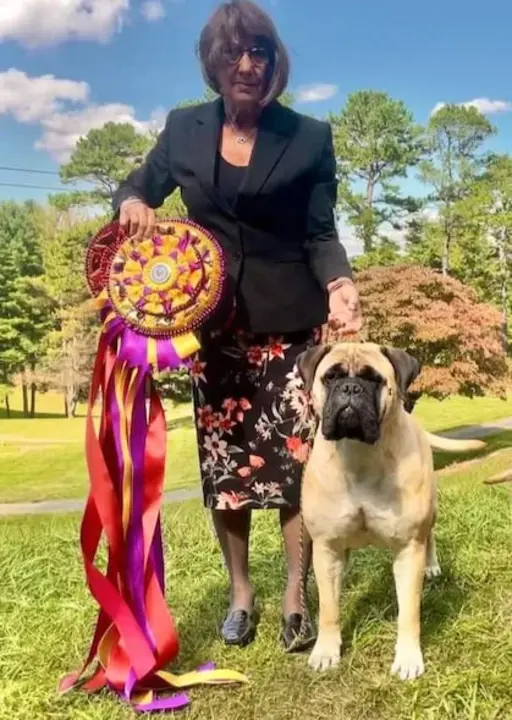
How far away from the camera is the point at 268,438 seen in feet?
7.70

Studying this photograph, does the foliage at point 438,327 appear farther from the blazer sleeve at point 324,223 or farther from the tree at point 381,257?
the blazer sleeve at point 324,223

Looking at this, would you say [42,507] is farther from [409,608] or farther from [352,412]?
[352,412]

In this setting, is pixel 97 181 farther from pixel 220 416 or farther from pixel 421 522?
pixel 421 522

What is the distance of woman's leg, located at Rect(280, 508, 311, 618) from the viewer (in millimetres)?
2395

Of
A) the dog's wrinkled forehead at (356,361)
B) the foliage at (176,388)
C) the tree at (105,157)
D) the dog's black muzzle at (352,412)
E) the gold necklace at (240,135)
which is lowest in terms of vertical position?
the foliage at (176,388)

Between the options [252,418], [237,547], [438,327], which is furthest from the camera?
[438,327]

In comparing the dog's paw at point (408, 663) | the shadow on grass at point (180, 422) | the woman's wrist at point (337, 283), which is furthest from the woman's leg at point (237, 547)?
the shadow on grass at point (180, 422)

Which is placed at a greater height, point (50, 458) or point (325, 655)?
point (325, 655)

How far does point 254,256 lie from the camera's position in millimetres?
2238

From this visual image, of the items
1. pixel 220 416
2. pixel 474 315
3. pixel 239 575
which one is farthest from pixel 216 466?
pixel 474 315

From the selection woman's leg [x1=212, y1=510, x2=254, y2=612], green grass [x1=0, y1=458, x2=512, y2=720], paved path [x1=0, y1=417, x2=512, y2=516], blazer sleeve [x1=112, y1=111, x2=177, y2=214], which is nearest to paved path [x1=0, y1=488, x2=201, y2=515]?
paved path [x1=0, y1=417, x2=512, y2=516]

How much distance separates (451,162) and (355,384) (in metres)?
4.42

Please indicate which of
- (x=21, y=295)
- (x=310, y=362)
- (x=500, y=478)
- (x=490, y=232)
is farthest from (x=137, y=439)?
(x=490, y=232)

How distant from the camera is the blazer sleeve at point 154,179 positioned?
228cm
